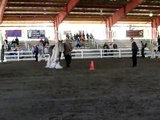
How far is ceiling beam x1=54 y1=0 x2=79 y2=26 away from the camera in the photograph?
137 feet

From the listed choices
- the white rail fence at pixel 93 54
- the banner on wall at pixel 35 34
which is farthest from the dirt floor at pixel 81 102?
the banner on wall at pixel 35 34

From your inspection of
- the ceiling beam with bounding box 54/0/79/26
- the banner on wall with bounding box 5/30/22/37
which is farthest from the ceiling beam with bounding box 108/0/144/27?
the banner on wall with bounding box 5/30/22/37

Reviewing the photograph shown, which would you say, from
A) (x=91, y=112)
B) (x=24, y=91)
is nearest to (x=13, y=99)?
(x=24, y=91)

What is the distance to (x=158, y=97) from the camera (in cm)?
921

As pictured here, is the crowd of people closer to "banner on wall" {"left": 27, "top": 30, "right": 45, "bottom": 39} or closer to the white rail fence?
"banner on wall" {"left": 27, "top": 30, "right": 45, "bottom": 39}

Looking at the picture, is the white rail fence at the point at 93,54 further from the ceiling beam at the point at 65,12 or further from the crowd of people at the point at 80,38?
the ceiling beam at the point at 65,12

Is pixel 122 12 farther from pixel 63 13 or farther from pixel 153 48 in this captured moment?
pixel 153 48

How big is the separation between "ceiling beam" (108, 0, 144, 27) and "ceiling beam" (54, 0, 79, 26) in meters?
6.60

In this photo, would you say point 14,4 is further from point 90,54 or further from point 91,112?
point 91,112

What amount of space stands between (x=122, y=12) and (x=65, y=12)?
6804 millimetres

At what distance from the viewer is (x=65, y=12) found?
146 ft

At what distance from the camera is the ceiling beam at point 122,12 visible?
43.2 metres

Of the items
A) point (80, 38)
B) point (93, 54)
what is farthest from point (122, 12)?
point (93, 54)

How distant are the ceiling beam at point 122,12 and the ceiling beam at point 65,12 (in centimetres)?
660
